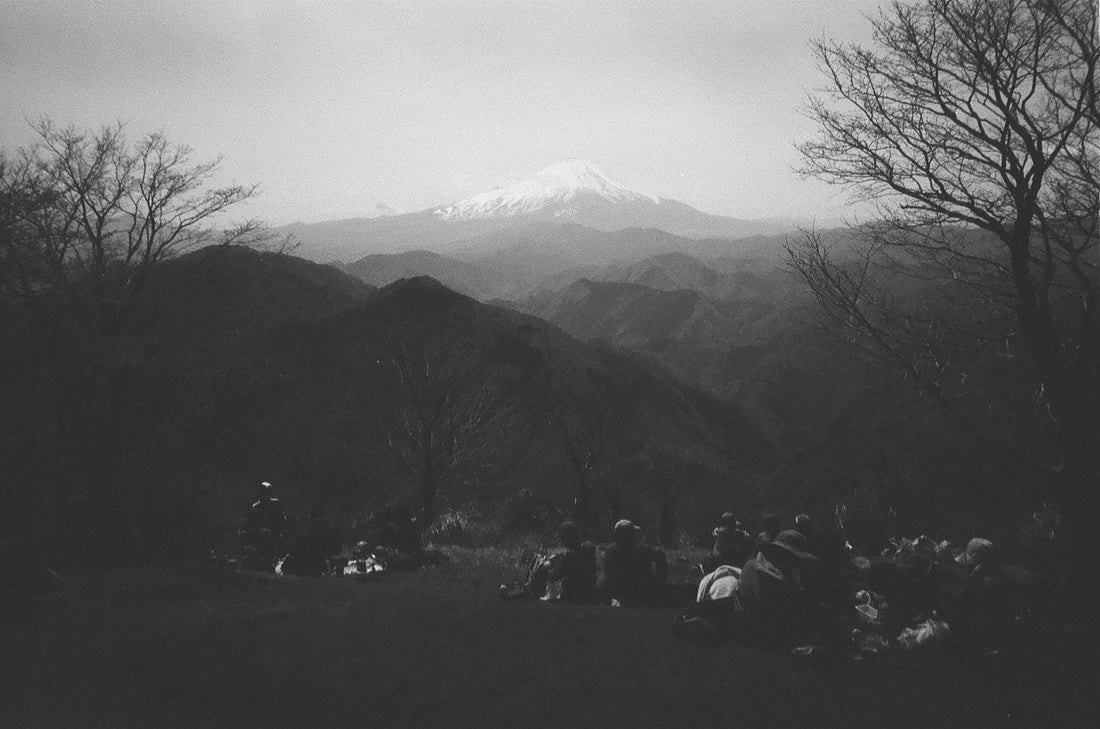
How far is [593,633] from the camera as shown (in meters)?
4.97

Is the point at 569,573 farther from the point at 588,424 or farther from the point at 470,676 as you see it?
the point at 588,424

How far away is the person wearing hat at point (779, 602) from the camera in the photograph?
181 inches

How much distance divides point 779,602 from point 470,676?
8.71 ft

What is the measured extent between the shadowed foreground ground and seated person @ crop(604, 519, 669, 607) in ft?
2.63

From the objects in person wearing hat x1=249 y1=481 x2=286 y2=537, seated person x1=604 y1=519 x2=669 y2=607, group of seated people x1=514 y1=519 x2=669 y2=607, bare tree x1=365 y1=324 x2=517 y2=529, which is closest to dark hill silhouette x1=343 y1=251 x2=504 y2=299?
bare tree x1=365 y1=324 x2=517 y2=529

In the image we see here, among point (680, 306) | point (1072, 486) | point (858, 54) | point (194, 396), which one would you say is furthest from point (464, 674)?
point (680, 306)

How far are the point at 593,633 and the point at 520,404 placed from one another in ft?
113

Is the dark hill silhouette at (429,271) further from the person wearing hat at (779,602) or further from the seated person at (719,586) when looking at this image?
the person wearing hat at (779,602)

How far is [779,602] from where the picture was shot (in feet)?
15.3

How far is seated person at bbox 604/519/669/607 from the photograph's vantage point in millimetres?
6219

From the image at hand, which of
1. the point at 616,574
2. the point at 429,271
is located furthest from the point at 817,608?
the point at 429,271

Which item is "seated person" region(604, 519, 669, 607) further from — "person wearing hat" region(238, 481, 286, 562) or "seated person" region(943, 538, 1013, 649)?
"person wearing hat" region(238, 481, 286, 562)

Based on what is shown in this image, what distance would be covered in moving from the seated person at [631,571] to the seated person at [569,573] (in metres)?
0.23

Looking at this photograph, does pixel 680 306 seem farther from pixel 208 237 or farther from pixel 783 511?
pixel 208 237
